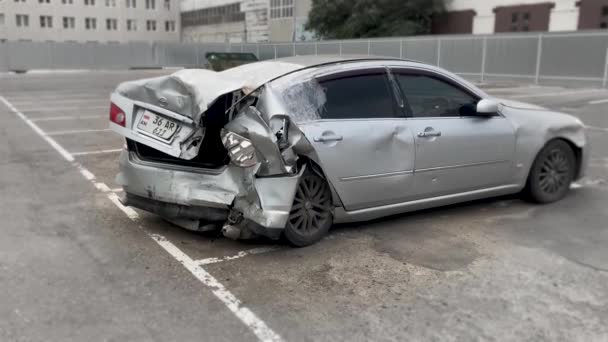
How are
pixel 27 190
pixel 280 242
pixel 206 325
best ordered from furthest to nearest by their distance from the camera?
1. pixel 27 190
2. pixel 280 242
3. pixel 206 325

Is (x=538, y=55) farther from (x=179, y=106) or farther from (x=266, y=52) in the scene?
(x=179, y=106)

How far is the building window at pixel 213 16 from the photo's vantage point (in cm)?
7369

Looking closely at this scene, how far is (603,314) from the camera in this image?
3.56 meters

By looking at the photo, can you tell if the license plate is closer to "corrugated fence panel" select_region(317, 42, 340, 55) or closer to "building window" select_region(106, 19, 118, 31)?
"corrugated fence panel" select_region(317, 42, 340, 55)

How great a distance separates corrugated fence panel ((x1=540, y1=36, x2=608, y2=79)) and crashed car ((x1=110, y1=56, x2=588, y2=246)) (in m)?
21.5

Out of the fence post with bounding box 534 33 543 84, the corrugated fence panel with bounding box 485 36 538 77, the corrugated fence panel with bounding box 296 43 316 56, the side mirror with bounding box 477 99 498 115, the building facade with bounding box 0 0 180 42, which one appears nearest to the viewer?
the side mirror with bounding box 477 99 498 115

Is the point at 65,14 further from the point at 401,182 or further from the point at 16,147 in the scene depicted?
the point at 401,182

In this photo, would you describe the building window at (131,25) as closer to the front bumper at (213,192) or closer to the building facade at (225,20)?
the building facade at (225,20)

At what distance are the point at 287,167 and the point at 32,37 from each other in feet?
265

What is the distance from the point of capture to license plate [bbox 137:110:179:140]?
183 inches

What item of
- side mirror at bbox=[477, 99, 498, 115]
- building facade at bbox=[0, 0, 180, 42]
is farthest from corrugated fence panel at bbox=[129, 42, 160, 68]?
side mirror at bbox=[477, 99, 498, 115]

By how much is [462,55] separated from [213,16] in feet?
185

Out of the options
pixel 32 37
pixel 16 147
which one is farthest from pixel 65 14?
pixel 16 147

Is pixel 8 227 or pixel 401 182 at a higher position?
pixel 401 182
